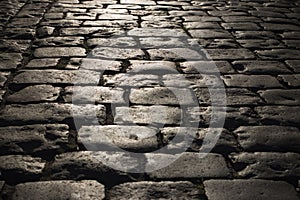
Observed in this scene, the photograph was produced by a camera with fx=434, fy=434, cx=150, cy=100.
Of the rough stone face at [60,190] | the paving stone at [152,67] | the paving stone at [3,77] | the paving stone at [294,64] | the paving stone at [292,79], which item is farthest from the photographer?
the paving stone at [294,64]

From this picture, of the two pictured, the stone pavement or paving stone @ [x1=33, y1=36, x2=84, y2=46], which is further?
paving stone @ [x1=33, y1=36, x2=84, y2=46]

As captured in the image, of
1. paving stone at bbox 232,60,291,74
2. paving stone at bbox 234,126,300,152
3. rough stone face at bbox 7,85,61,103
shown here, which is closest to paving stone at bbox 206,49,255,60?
paving stone at bbox 232,60,291,74

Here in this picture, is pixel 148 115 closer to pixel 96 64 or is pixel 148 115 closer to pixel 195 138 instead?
pixel 195 138

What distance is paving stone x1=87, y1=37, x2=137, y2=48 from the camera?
4.16 m

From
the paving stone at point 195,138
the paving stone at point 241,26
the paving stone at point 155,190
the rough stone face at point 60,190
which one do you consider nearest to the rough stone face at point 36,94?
the paving stone at point 195,138

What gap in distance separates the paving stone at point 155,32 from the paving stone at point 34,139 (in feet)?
7.07

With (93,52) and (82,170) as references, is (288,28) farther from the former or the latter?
(82,170)

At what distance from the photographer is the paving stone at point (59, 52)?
385 cm

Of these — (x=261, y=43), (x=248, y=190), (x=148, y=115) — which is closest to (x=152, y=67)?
(x=148, y=115)

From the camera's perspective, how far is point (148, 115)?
278 cm

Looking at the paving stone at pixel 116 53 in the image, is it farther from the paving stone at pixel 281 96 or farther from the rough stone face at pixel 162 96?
the paving stone at pixel 281 96

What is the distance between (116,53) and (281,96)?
153 centimetres

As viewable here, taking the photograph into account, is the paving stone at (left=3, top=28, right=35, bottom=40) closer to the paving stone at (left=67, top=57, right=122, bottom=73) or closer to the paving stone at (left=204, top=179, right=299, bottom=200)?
the paving stone at (left=67, top=57, right=122, bottom=73)

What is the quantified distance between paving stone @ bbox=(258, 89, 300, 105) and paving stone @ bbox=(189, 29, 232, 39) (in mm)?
1461
